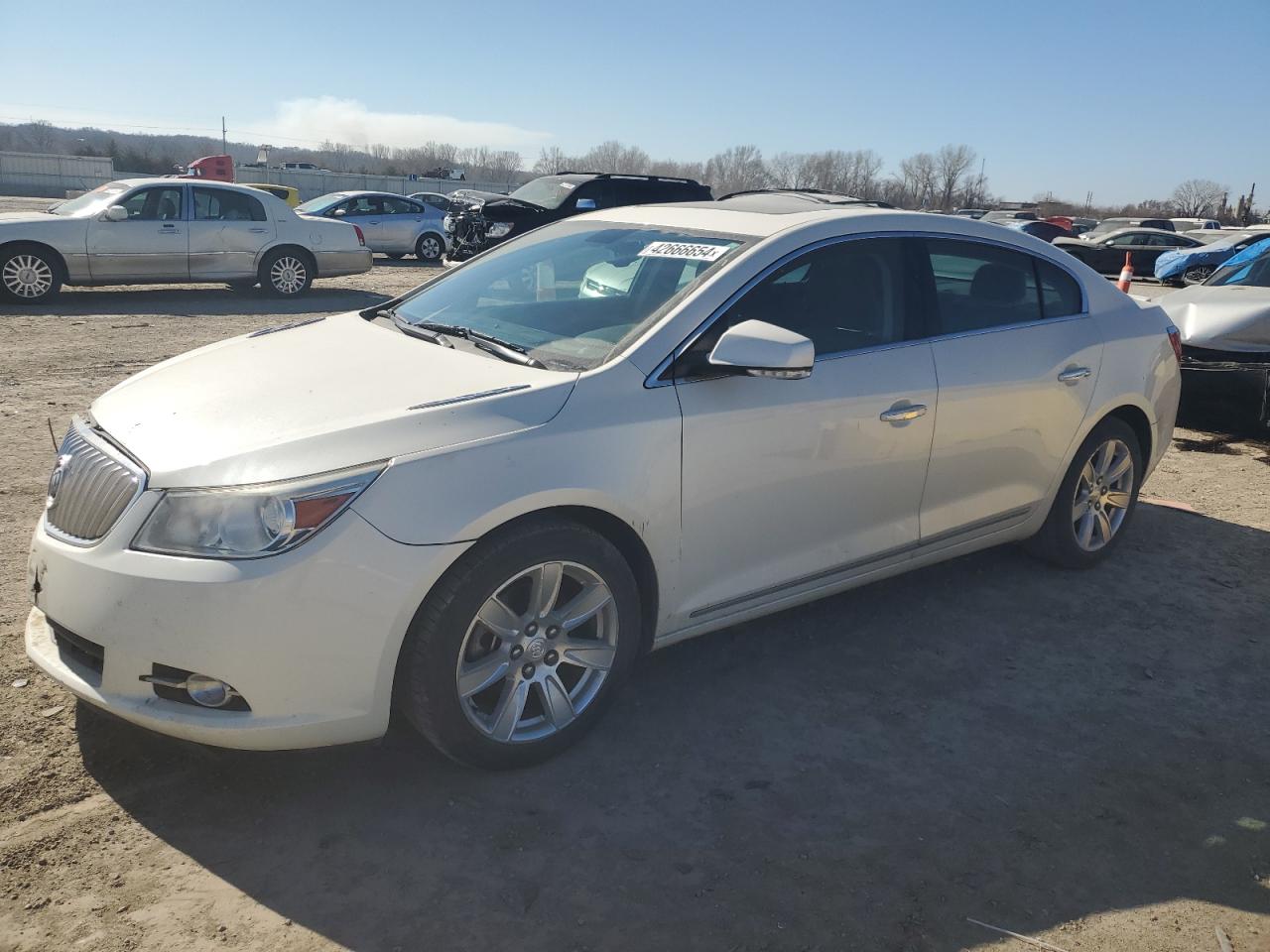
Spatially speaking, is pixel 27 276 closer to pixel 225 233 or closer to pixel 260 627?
pixel 225 233

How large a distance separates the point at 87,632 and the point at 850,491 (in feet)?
8.31

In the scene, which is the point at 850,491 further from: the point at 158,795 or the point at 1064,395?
the point at 158,795

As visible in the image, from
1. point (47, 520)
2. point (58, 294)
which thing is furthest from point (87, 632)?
point (58, 294)

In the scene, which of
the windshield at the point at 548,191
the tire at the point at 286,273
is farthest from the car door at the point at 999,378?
the tire at the point at 286,273

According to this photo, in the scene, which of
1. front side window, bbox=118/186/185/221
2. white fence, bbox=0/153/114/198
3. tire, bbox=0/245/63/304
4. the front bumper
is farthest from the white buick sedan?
white fence, bbox=0/153/114/198

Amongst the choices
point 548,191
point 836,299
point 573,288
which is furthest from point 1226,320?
point 548,191

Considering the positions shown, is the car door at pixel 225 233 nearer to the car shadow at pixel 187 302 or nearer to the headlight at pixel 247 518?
the car shadow at pixel 187 302

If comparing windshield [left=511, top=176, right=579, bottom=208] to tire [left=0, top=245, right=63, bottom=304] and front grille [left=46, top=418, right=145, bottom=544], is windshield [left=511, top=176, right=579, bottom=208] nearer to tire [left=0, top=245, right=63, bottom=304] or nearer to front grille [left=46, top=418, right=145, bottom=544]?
tire [left=0, top=245, right=63, bottom=304]

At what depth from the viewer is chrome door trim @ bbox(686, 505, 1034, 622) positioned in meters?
3.56

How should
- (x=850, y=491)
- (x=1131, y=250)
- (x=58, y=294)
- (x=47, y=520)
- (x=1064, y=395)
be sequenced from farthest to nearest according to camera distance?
(x=1131, y=250) → (x=58, y=294) → (x=1064, y=395) → (x=850, y=491) → (x=47, y=520)

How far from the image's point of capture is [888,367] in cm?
384

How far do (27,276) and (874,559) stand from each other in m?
11.9

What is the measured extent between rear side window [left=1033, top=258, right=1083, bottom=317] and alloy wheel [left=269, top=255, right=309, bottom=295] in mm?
11868

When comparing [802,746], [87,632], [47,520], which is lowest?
[802,746]
